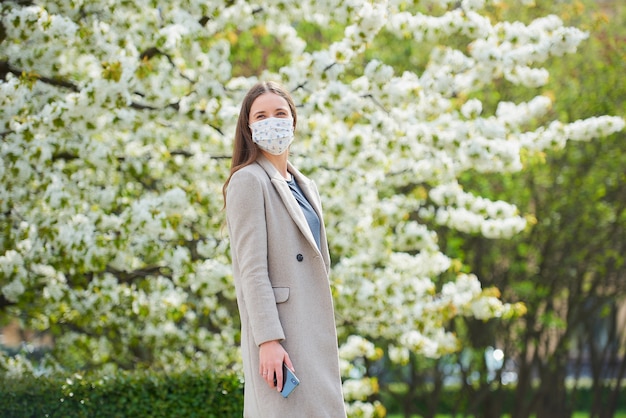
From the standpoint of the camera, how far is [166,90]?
272 inches

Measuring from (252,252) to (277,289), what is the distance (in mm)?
168

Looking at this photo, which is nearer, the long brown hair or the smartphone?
the smartphone

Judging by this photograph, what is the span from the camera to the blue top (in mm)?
3822

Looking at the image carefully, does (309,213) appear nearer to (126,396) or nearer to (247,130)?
(247,130)

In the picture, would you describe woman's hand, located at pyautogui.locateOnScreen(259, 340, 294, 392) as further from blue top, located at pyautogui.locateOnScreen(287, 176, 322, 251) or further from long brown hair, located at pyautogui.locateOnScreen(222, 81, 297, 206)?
long brown hair, located at pyautogui.locateOnScreen(222, 81, 297, 206)

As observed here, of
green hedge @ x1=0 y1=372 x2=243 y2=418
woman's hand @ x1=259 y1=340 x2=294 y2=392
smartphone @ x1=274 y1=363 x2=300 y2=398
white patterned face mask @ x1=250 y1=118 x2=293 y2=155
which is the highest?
white patterned face mask @ x1=250 y1=118 x2=293 y2=155

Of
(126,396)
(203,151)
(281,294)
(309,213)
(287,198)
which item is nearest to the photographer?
(281,294)

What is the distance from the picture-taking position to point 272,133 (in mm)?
3742

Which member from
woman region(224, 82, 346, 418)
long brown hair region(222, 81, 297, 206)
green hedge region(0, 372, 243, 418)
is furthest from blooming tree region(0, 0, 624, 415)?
woman region(224, 82, 346, 418)

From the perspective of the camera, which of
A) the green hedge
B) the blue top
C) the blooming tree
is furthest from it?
the blooming tree

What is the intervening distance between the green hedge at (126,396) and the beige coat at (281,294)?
70.4 inches

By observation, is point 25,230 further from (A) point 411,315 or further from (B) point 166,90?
(A) point 411,315

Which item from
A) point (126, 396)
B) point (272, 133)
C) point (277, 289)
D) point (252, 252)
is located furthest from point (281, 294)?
point (126, 396)

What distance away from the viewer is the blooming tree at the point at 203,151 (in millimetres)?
6207
